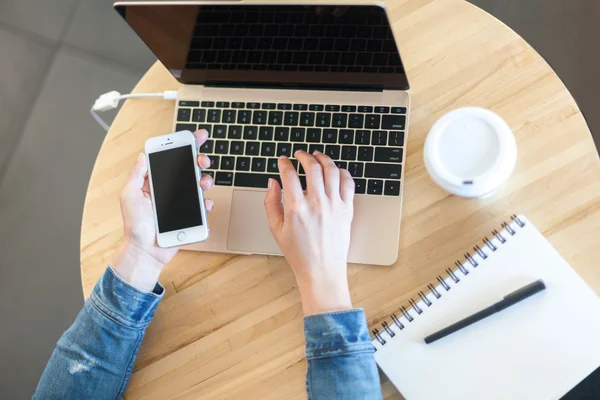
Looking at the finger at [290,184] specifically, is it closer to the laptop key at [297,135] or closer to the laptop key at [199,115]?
the laptop key at [297,135]

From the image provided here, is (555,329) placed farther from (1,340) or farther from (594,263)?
(1,340)

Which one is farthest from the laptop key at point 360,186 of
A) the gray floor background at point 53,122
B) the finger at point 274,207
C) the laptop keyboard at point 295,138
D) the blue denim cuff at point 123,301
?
the gray floor background at point 53,122

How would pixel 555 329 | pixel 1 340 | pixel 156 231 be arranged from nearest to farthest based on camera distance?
1. pixel 555 329
2. pixel 156 231
3. pixel 1 340

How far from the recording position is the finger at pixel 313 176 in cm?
67

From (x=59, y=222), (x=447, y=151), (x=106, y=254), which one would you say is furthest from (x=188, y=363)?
(x=59, y=222)

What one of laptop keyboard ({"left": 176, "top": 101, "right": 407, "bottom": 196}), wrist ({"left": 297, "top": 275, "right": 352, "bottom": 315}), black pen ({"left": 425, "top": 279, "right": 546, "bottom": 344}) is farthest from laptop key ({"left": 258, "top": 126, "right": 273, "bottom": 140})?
black pen ({"left": 425, "top": 279, "right": 546, "bottom": 344})

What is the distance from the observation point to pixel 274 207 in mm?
685

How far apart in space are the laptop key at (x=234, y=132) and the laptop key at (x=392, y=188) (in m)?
0.22

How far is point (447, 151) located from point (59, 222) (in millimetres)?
1088

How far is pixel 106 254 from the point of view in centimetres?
77

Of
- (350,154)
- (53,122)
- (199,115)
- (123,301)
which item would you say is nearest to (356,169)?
(350,154)

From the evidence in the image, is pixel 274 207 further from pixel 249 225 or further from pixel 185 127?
pixel 185 127

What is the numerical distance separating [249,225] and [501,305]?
34 cm

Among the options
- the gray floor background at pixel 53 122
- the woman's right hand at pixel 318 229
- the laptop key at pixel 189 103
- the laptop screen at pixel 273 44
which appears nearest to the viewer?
the laptop screen at pixel 273 44
